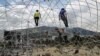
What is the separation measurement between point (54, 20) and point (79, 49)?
1158cm

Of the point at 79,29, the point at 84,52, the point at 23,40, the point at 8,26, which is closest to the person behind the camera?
the point at 84,52

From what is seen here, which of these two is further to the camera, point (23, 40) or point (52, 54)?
point (23, 40)

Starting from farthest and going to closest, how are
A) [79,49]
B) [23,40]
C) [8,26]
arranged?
[8,26]
[23,40]
[79,49]

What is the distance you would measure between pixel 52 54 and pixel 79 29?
38.2 ft

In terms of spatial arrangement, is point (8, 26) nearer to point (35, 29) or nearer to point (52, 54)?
point (35, 29)

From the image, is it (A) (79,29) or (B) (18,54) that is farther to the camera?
(A) (79,29)

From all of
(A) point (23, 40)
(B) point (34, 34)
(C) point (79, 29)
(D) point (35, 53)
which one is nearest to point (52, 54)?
(D) point (35, 53)

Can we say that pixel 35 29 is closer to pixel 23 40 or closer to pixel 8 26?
pixel 23 40

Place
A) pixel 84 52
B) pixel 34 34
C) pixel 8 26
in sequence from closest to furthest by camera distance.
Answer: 1. pixel 84 52
2. pixel 34 34
3. pixel 8 26

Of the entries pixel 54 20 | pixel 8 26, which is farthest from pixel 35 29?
pixel 8 26

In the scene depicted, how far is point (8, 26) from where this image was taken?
1417 inches

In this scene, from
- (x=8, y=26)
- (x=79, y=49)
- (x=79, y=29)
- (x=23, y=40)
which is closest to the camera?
(x=79, y=49)

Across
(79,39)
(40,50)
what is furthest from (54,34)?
(40,50)

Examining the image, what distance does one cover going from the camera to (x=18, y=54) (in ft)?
64.0
